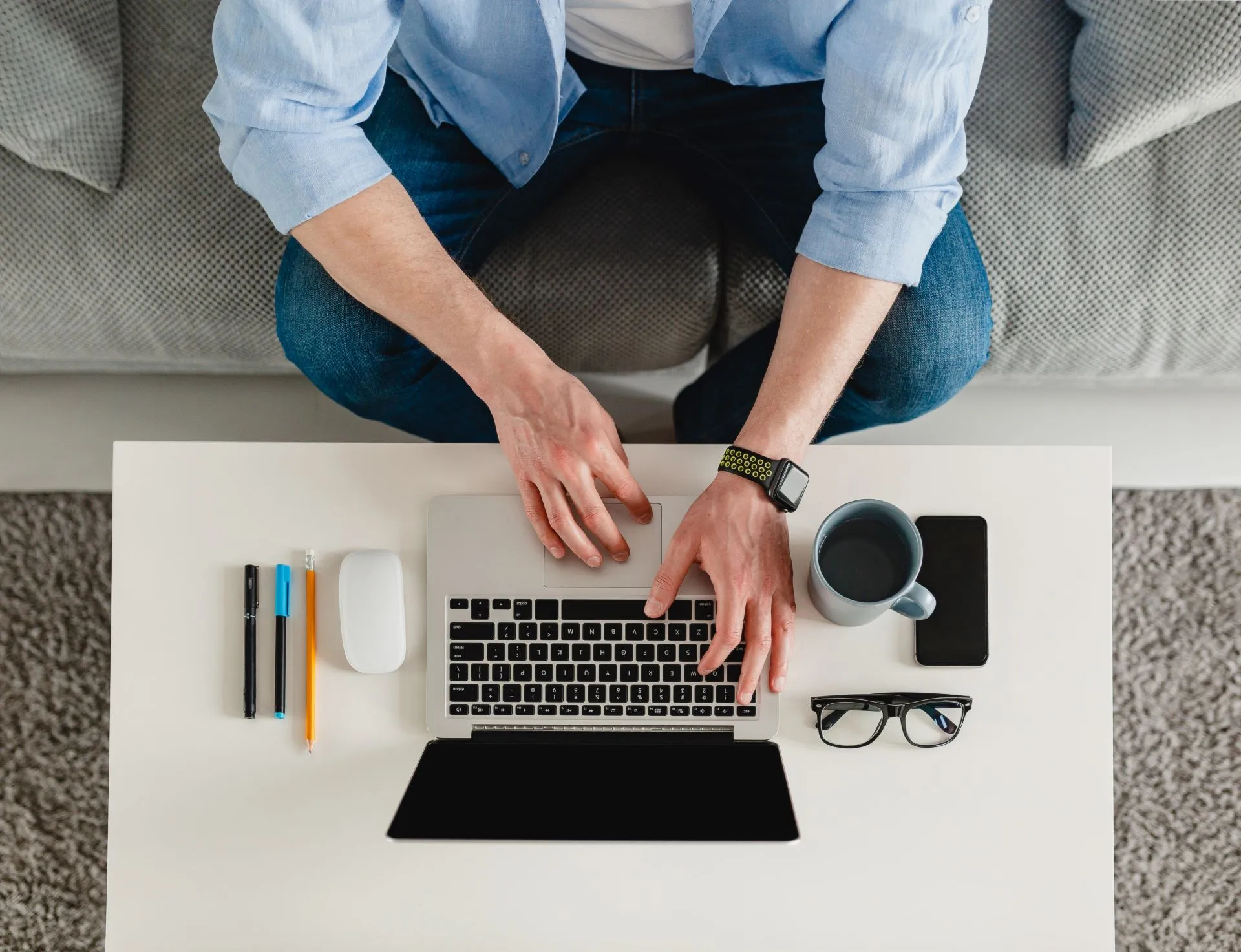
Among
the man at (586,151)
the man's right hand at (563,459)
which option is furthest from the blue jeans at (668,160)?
the man's right hand at (563,459)

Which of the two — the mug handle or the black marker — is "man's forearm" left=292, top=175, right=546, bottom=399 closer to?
the black marker

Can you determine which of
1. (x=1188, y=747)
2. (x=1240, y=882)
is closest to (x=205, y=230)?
(x=1188, y=747)

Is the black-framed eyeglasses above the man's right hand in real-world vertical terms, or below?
below

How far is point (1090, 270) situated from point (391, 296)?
850 mm

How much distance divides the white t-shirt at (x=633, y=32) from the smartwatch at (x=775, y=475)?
476mm

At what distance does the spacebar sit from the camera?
794 mm

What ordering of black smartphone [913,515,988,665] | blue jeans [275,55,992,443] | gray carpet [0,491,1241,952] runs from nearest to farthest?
1. black smartphone [913,515,988,665]
2. blue jeans [275,55,992,443]
3. gray carpet [0,491,1241,952]

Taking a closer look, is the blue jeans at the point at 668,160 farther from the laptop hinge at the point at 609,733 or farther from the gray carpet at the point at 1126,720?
the gray carpet at the point at 1126,720

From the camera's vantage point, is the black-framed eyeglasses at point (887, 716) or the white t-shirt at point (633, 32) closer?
the black-framed eyeglasses at point (887, 716)

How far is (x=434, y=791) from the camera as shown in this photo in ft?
2.43

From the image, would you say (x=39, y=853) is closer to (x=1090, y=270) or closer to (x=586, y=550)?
(x=586, y=550)

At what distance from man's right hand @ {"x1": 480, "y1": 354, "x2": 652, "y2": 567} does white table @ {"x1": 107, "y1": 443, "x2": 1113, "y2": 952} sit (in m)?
0.06

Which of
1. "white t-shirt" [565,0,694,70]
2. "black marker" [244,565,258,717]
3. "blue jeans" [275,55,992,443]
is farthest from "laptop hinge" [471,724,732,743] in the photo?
"white t-shirt" [565,0,694,70]

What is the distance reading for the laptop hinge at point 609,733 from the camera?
0.79 meters
